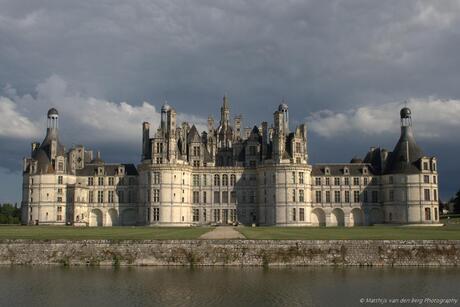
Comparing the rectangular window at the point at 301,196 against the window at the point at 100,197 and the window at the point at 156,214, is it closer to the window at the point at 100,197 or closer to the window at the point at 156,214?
the window at the point at 156,214

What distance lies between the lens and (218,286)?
3403cm

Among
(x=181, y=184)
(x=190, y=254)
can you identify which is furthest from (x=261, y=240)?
(x=181, y=184)

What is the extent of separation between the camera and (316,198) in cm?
8788

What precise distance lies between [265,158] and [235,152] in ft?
18.6

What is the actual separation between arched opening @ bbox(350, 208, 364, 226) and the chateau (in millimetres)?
150

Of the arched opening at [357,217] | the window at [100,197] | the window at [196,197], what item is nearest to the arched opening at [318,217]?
the arched opening at [357,217]

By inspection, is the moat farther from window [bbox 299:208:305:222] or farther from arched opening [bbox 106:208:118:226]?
arched opening [bbox 106:208:118:226]

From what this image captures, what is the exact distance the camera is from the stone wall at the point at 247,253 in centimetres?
4316

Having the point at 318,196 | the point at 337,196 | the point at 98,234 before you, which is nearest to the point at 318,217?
the point at 318,196

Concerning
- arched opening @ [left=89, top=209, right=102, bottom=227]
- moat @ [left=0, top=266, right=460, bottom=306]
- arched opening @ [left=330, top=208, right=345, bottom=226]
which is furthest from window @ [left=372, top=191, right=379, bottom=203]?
moat @ [left=0, top=266, right=460, bottom=306]

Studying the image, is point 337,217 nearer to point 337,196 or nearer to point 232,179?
point 337,196

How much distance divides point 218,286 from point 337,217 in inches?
2237

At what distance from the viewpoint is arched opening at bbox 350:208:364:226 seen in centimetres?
8762

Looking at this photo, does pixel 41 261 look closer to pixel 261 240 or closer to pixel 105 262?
pixel 105 262
